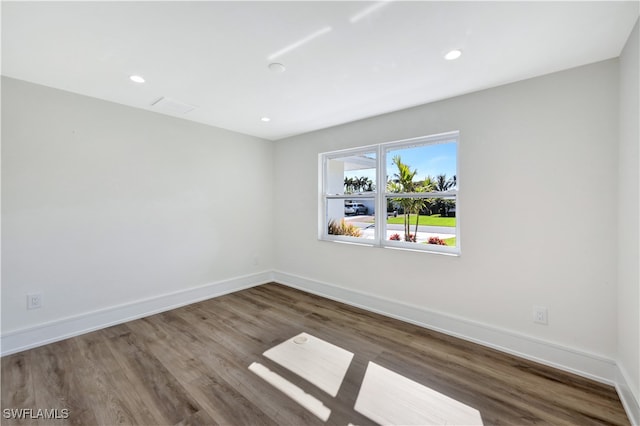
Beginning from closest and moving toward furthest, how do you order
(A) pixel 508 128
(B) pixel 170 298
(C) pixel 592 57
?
(C) pixel 592 57 → (A) pixel 508 128 → (B) pixel 170 298

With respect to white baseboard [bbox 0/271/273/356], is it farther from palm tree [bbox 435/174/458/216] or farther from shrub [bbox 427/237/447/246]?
palm tree [bbox 435/174/458/216]

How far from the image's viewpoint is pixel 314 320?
10.3 feet

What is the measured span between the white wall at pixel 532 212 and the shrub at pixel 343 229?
78 cm

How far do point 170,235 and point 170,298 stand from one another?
819 mm

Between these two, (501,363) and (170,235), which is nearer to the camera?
(501,363)

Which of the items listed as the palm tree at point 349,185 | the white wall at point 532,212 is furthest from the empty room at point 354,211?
the palm tree at point 349,185

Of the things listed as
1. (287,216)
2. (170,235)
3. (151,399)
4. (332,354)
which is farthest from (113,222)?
(332,354)

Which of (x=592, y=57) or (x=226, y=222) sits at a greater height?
(x=592, y=57)

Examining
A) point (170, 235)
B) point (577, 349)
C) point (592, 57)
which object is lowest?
point (577, 349)

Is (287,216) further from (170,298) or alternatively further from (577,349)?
(577,349)

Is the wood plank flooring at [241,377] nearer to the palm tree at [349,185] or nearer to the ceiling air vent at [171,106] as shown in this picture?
the palm tree at [349,185]

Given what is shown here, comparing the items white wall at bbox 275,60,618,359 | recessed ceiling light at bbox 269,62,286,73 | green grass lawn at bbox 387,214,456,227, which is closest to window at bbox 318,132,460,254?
green grass lawn at bbox 387,214,456,227

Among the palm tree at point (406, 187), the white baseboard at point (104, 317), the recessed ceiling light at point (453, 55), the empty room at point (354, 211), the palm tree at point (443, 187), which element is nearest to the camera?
the empty room at point (354, 211)

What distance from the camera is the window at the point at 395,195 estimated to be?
2.97 m
